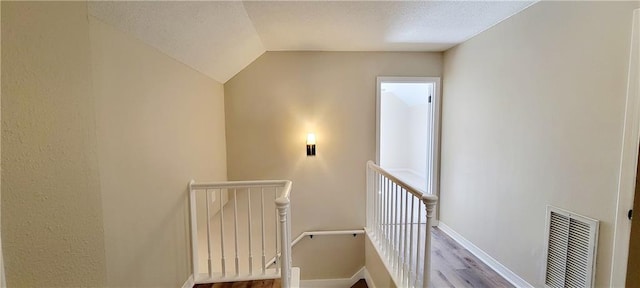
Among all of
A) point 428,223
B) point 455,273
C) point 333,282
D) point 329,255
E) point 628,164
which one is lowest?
point 333,282

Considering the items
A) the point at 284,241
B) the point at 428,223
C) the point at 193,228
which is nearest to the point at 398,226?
the point at 428,223

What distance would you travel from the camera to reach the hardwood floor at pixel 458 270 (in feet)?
7.37

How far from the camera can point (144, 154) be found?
149 cm

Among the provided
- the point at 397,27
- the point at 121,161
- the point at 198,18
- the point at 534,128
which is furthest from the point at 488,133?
the point at 121,161

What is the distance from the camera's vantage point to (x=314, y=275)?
339 centimetres

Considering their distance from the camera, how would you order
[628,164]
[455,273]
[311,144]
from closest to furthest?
[628,164] < [455,273] < [311,144]

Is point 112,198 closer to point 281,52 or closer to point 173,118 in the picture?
point 173,118

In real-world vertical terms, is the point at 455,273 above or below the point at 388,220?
below

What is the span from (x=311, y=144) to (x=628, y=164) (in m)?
2.64

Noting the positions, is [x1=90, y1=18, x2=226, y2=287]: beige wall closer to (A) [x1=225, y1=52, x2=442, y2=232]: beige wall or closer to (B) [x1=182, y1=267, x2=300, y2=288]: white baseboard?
(B) [x1=182, y1=267, x2=300, y2=288]: white baseboard

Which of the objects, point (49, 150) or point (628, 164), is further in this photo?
point (628, 164)

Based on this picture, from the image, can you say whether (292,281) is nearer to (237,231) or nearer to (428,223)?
(237,231)

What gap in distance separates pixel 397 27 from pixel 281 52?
1488mm

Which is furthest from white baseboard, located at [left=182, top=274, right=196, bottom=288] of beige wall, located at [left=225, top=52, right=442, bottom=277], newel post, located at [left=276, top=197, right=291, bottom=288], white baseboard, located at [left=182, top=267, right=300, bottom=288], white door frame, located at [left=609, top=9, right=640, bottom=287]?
white door frame, located at [left=609, top=9, right=640, bottom=287]
